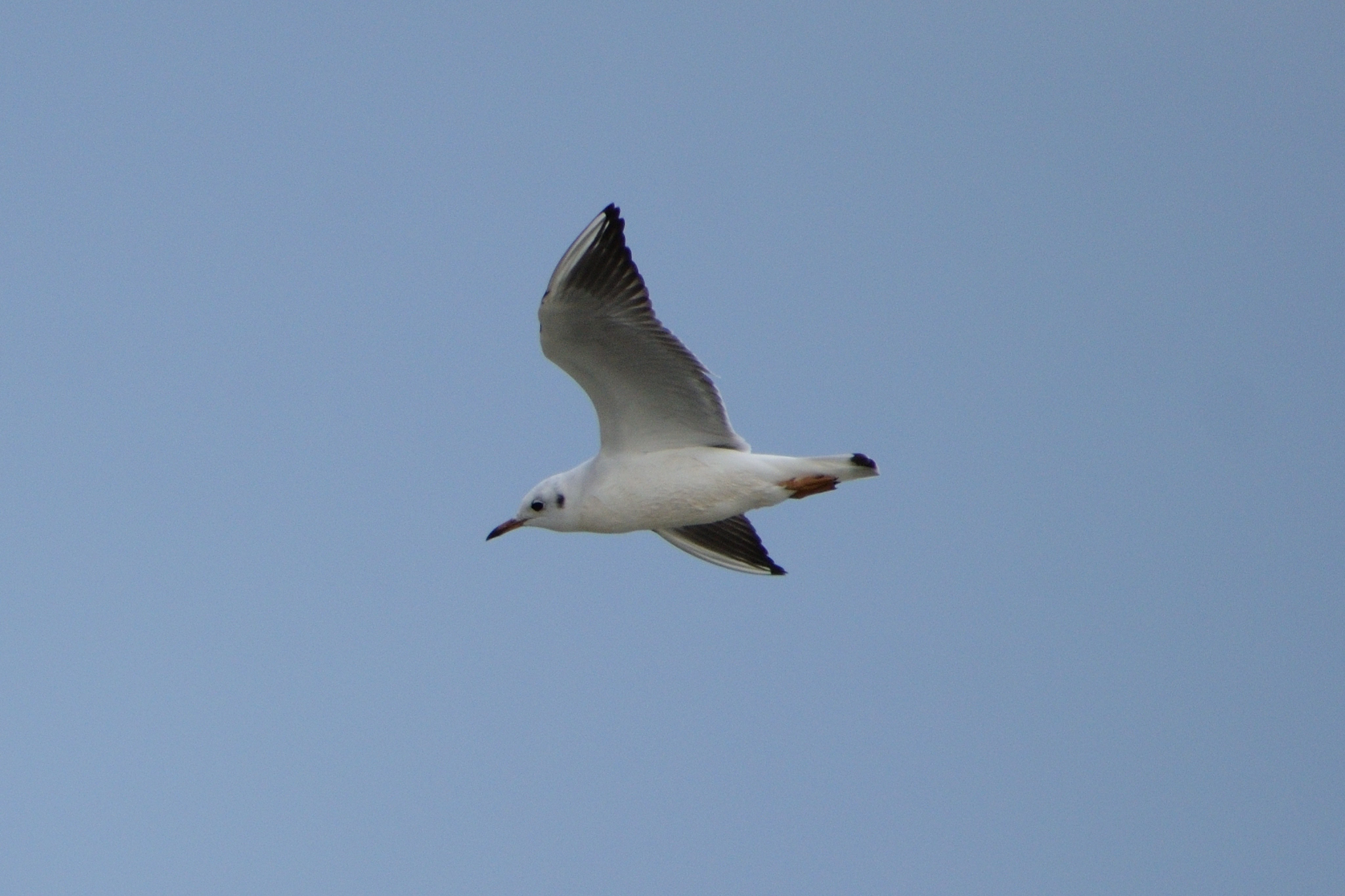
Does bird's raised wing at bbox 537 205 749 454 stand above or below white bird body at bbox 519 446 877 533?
above

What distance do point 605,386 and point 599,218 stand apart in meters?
1.06

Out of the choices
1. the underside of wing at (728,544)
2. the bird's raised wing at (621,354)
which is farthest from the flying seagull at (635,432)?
the underside of wing at (728,544)

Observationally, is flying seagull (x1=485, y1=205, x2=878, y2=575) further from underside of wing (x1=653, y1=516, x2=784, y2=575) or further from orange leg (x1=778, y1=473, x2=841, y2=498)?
underside of wing (x1=653, y1=516, x2=784, y2=575)

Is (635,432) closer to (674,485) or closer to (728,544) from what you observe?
(674,485)

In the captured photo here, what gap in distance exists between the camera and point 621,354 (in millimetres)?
11117

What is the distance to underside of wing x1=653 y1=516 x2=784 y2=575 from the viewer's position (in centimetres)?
1334

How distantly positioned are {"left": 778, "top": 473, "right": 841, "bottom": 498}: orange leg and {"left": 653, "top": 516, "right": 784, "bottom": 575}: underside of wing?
1963mm

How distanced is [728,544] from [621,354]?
266 centimetres

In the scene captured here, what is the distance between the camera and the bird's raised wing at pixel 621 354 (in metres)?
10.8

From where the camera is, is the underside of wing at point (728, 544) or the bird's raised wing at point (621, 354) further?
the underside of wing at point (728, 544)

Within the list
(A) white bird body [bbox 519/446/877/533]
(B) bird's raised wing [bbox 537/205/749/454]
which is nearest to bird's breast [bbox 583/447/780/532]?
(A) white bird body [bbox 519/446/877/533]

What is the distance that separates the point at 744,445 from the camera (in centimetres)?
1172

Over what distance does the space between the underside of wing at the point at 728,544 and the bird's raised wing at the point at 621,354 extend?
1.72m

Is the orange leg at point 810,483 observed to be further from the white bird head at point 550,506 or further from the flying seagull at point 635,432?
the white bird head at point 550,506
